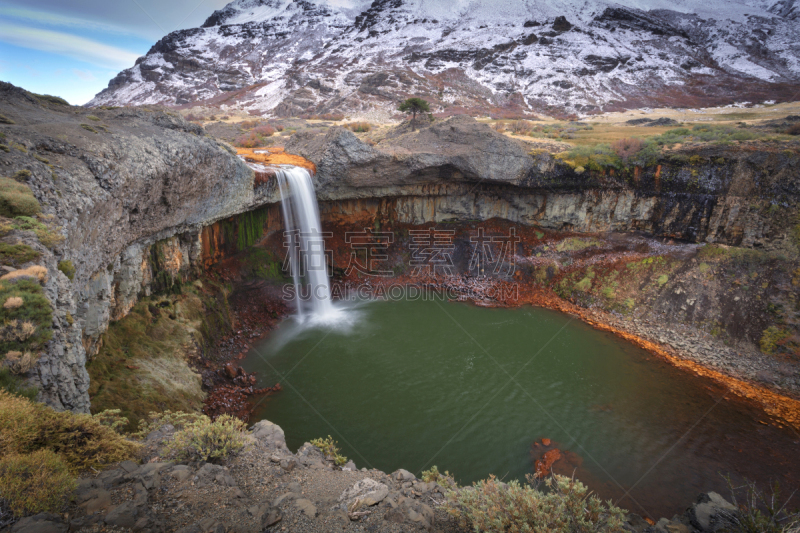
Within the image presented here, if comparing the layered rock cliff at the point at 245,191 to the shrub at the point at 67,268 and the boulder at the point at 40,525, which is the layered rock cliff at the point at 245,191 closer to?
the shrub at the point at 67,268

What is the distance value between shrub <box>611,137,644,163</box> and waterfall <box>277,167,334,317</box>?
1876cm

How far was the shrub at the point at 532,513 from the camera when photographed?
5.10 metres

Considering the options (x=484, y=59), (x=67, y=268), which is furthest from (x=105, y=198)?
(x=484, y=59)

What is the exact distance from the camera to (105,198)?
9094 mm

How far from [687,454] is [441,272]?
1575 centimetres

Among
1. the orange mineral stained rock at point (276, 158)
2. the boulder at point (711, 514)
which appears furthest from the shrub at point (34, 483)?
the orange mineral stained rock at point (276, 158)

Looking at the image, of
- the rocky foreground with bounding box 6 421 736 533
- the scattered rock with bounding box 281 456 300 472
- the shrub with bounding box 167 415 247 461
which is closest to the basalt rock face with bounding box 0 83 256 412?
the shrub with bounding box 167 415 247 461

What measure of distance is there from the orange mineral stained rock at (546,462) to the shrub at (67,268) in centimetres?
1272

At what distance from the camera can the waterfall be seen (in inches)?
752

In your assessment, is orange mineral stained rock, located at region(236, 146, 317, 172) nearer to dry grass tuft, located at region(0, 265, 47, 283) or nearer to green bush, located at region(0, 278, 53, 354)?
dry grass tuft, located at region(0, 265, 47, 283)

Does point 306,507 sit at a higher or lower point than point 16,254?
lower

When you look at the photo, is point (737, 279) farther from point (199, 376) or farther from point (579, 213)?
point (199, 376)

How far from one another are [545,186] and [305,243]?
50.4 ft

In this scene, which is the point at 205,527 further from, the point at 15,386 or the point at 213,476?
the point at 15,386
